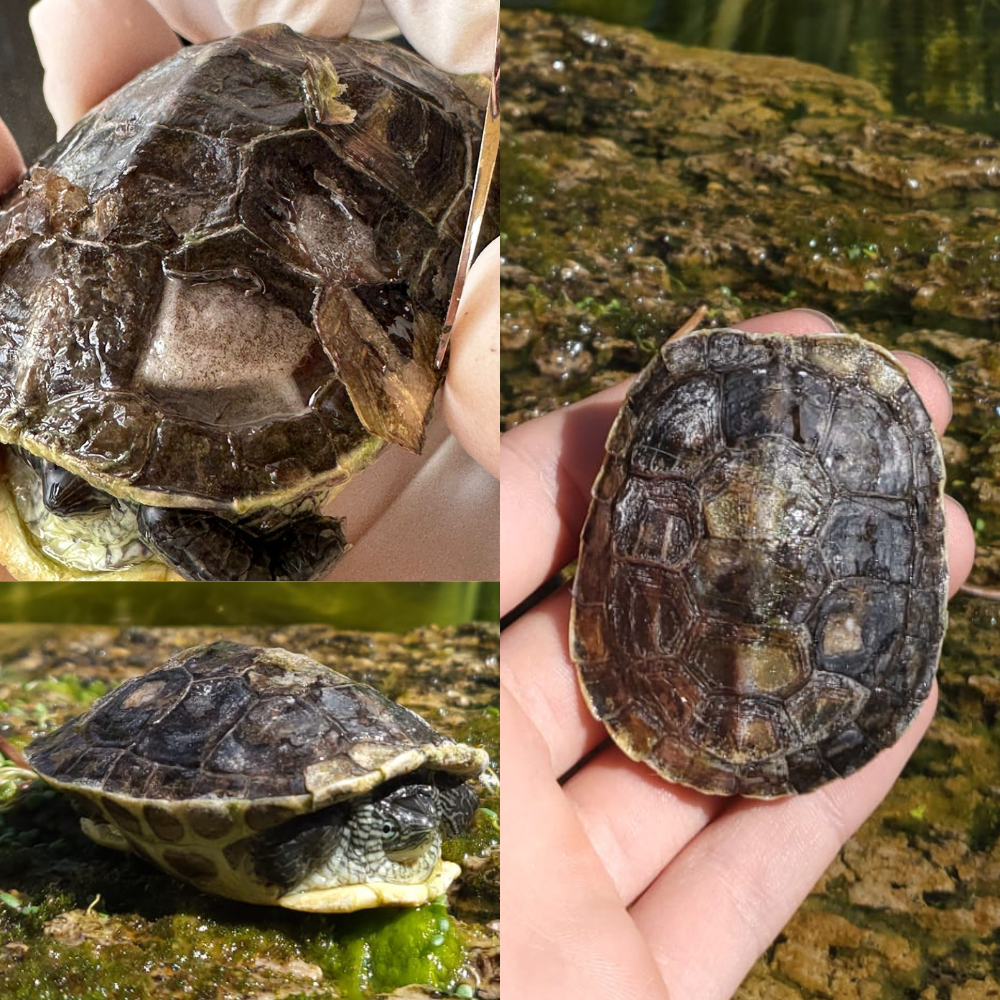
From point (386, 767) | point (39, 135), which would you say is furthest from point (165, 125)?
point (386, 767)

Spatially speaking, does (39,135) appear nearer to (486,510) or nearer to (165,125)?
(165,125)

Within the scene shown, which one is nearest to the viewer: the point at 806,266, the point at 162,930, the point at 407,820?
the point at 162,930

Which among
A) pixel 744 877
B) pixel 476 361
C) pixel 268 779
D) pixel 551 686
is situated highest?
A: pixel 476 361

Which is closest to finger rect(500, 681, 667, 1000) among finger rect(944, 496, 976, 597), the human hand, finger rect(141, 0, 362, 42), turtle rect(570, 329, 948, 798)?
the human hand

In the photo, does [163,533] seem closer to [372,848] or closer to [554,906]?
[372,848]

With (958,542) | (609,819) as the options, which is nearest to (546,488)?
(609,819)

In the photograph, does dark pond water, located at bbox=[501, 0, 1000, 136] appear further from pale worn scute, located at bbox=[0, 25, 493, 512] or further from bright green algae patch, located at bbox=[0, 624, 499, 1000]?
bright green algae patch, located at bbox=[0, 624, 499, 1000]
